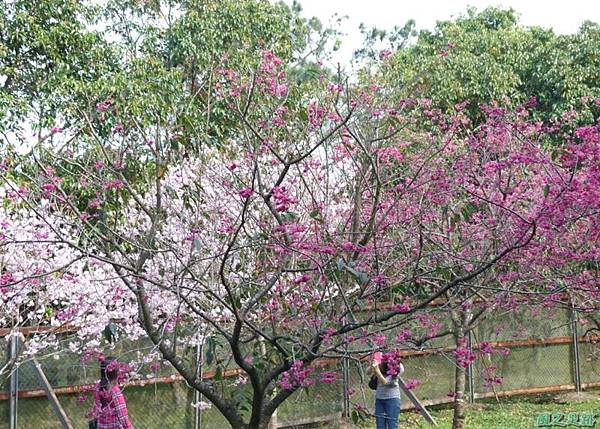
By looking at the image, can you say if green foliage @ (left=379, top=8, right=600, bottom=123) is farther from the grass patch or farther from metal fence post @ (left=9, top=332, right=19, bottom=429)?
metal fence post @ (left=9, top=332, right=19, bottom=429)

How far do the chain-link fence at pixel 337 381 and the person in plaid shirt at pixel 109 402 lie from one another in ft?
0.55

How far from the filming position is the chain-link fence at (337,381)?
724 centimetres

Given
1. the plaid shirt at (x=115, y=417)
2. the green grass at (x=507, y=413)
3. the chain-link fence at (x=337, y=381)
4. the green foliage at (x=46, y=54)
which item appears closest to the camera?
the plaid shirt at (x=115, y=417)

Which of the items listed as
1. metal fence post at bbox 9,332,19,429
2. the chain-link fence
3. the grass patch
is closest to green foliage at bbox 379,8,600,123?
the chain-link fence

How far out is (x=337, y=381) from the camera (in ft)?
28.7

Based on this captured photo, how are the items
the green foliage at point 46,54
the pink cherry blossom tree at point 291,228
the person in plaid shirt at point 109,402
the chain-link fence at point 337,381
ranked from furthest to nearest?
the green foliage at point 46,54 < the chain-link fence at point 337,381 < the person in plaid shirt at point 109,402 < the pink cherry blossom tree at point 291,228

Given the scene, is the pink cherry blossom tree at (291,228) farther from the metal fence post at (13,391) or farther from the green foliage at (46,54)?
the green foliage at (46,54)

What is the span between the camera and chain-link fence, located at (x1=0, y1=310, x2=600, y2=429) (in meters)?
7.24

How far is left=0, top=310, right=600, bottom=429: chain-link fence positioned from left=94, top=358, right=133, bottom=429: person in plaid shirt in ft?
0.55

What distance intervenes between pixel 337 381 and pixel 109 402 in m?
3.89

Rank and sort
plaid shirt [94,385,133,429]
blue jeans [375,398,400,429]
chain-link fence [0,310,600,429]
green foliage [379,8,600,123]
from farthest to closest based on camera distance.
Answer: green foliage [379,8,600,123] < chain-link fence [0,310,600,429] < blue jeans [375,398,400,429] < plaid shirt [94,385,133,429]

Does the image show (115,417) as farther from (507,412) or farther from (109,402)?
(507,412)

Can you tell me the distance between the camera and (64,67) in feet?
32.4

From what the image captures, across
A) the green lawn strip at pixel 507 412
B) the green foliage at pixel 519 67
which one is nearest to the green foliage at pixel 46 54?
the green lawn strip at pixel 507 412
